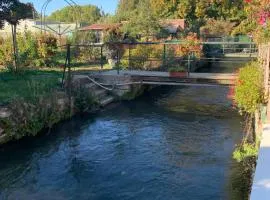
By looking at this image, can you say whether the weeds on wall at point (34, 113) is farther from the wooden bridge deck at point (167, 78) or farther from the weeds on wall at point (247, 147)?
the weeds on wall at point (247, 147)

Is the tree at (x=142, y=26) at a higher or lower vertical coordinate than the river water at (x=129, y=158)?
higher

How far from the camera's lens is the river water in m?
7.88

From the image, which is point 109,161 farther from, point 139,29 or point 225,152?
point 139,29

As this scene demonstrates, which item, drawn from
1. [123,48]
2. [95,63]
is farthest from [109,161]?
[123,48]

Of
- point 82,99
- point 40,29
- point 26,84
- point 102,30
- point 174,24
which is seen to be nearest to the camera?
point 26,84

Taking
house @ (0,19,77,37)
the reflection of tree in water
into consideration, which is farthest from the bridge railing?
the reflection of tree in water

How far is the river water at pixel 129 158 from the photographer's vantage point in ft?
25.9

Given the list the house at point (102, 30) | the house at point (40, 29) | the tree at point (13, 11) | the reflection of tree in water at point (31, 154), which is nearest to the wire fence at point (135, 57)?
the tree at point (13, 11)

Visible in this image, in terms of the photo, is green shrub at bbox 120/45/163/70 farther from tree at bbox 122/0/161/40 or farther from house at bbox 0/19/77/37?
tree at bbox 122/0/161/40

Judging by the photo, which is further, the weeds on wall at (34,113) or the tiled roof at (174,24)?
the tiled roof at (174,24)

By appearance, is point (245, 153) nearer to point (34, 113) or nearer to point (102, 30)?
point (34, 113)

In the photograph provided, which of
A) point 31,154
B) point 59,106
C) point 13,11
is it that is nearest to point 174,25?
point 13,11

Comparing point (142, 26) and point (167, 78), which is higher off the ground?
point (142, 26)

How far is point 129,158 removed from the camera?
975 centimetres
